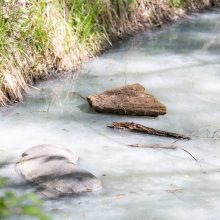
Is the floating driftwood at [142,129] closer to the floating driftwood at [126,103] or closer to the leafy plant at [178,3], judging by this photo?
the floating driftwood at [126,103]

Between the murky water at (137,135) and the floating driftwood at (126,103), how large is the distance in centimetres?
7

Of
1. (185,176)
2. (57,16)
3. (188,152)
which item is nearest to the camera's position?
(185,176)

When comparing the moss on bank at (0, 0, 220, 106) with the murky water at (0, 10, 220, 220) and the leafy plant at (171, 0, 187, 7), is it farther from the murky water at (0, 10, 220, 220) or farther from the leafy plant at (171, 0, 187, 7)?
the leafy plant at (171, 0, 187, 7)

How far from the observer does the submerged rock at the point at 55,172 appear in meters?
2.45

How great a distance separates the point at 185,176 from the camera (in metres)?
2.70

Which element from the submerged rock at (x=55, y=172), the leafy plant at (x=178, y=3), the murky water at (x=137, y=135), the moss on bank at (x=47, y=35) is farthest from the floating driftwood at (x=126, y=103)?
the leafy plant at (x=178, y=3)

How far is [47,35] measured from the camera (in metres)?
4.40

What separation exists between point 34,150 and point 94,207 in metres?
0.67

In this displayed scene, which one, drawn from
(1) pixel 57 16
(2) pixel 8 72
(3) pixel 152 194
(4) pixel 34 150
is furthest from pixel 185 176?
(1) pixel 57 16

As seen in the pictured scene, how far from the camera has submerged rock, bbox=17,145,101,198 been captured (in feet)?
8.04

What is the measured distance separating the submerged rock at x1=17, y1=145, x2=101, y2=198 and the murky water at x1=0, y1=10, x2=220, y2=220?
65mm

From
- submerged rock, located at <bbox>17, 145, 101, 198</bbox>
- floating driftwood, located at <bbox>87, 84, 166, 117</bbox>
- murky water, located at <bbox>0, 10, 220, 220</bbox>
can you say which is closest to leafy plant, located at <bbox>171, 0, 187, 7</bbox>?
murky water, located at <bbox>0, 10, 220, 220</bbox>

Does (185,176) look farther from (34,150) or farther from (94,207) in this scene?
(34,150)

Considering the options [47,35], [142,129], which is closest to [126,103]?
[142,129]
